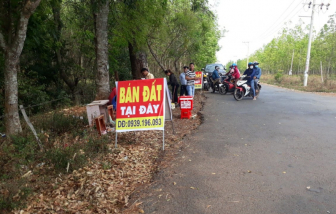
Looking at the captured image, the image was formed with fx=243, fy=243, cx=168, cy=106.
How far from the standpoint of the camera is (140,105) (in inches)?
219

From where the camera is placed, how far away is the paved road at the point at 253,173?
3.24m

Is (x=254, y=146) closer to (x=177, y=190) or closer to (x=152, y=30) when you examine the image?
(x=177, y=190)

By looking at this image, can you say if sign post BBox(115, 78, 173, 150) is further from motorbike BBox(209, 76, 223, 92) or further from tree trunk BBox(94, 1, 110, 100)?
motorbike BBox(209, 76, 223, 92)

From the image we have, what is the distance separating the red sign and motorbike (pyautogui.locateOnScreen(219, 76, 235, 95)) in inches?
404

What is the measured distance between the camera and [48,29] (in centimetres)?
1100

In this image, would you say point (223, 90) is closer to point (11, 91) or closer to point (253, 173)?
point (253, 173)

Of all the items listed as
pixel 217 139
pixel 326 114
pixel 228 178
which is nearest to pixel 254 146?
pixel 217 139

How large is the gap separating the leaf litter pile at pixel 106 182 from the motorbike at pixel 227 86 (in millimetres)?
10120

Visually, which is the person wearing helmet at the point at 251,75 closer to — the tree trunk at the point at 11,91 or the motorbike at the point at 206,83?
the motorbike at the point at 206,83

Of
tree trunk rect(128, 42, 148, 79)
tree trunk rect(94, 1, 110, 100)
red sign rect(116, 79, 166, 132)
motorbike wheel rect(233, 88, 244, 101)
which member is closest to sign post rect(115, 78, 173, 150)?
red sign rect(116, 79, 166, 132)

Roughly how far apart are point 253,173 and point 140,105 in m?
2.78

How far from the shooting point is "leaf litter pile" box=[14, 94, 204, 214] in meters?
3.33

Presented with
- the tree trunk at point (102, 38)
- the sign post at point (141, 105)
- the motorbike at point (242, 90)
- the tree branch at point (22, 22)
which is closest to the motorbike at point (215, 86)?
the motorbike at point (242, 90)

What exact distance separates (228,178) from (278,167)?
105 cm
